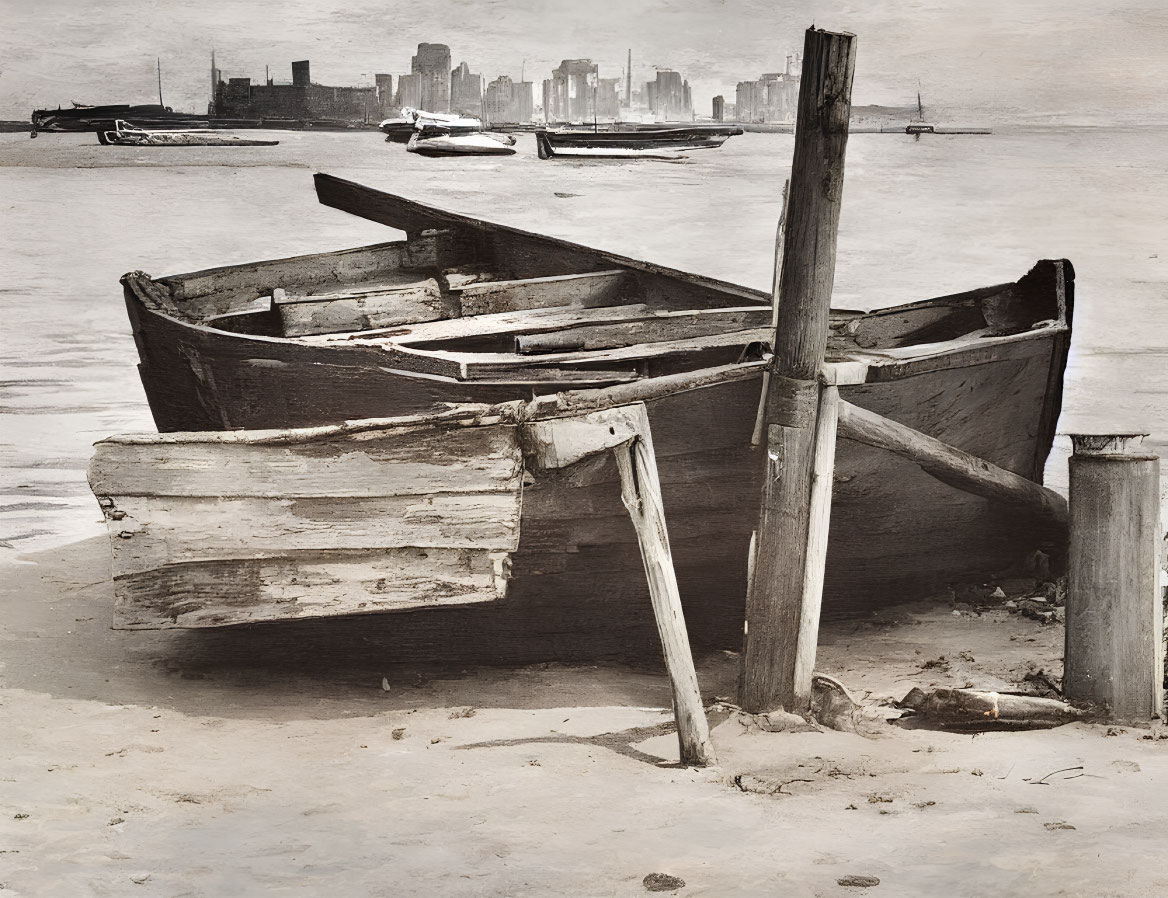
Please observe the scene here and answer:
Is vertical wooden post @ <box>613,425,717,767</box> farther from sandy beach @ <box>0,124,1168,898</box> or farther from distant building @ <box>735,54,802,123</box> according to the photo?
distant building @ <box>735,54,802,123</box>

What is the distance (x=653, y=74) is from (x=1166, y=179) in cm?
444

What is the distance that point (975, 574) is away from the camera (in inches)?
163

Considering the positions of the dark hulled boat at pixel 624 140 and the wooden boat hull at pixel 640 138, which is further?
the dark hulled boat at pixel 624 140

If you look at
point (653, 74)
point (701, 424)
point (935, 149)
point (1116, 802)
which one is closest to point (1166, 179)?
point (935, 149)

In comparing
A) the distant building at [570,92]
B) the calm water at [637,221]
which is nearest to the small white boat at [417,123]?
the calm water at [637,221]

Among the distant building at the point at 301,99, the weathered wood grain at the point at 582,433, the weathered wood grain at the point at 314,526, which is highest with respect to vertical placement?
the distant building at the point at 301,99

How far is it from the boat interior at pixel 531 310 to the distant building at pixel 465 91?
5209 mm

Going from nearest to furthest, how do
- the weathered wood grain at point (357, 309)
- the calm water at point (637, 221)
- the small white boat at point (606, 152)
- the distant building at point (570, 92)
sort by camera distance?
the weathered wood grain at point (357, 309), the calm water at point (637, 221), the distant building at point (570, 92), the small white boat at point (606, 152)

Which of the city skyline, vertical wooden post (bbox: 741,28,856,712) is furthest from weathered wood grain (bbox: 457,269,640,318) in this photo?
the city skyline

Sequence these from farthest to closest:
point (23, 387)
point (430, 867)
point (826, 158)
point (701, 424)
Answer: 1. point (23, 387)
2. point (701, 424)
3. point (826, 158)
4. point (430, 867)

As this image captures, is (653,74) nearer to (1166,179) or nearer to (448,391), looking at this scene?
(1166,179)

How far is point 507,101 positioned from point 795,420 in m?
8.87

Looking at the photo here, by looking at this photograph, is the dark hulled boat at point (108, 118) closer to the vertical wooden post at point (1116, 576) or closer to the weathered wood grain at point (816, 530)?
the weathered wood grain at point (816, 530)

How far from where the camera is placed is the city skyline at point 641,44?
31.0ft
